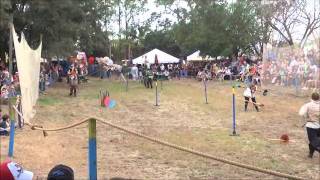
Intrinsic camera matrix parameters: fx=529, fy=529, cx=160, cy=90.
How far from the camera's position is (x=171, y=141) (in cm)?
1425

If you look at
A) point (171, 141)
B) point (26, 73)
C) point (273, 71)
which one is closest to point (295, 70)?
point (273, 71)

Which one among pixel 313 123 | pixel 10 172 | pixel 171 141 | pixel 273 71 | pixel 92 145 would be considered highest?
pixel 273 71

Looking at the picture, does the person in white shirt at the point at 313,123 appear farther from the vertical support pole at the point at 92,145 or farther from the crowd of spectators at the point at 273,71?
the crowd of spectators at the point at 273,71

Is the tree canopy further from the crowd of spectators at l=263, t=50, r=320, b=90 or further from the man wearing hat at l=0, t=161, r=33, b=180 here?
the man wearing hat at l=0, t=161, r=33, b=180

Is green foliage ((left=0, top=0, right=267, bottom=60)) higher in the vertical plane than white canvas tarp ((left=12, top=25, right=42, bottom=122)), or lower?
higher

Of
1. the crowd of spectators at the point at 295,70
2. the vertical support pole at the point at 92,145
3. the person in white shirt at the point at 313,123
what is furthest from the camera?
the crowd of spectators at the point at 295,70

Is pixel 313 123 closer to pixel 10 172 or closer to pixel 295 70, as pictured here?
pixel 10 172

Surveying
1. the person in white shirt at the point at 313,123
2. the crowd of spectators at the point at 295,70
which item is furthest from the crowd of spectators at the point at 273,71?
the person in white shirt at the point at 313,123

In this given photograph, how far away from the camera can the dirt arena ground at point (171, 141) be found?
10859 mm

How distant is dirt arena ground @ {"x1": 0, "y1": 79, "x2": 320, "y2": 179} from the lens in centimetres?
1086

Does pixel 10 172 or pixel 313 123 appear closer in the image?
pixel 10 172

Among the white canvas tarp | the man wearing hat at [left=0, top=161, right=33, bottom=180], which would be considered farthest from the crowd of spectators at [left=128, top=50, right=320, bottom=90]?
the man wearing hat at [left=0, top=161, right=33, bottom=180]

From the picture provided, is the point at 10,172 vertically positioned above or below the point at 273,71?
below

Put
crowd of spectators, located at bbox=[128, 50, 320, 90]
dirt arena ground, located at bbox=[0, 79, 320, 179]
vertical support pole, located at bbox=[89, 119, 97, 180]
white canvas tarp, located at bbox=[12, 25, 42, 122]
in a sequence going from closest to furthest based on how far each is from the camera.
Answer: vertical support pole, located at bbox=[89, 119, 97, 180]
dirt arena ground, located at bbox=[0, 79, 320, 179]
white canvas tarp, located at bbox=[12, 25, 42, 122]
crowd of spectators, located at bbox=[128, 50, 320, 90]
